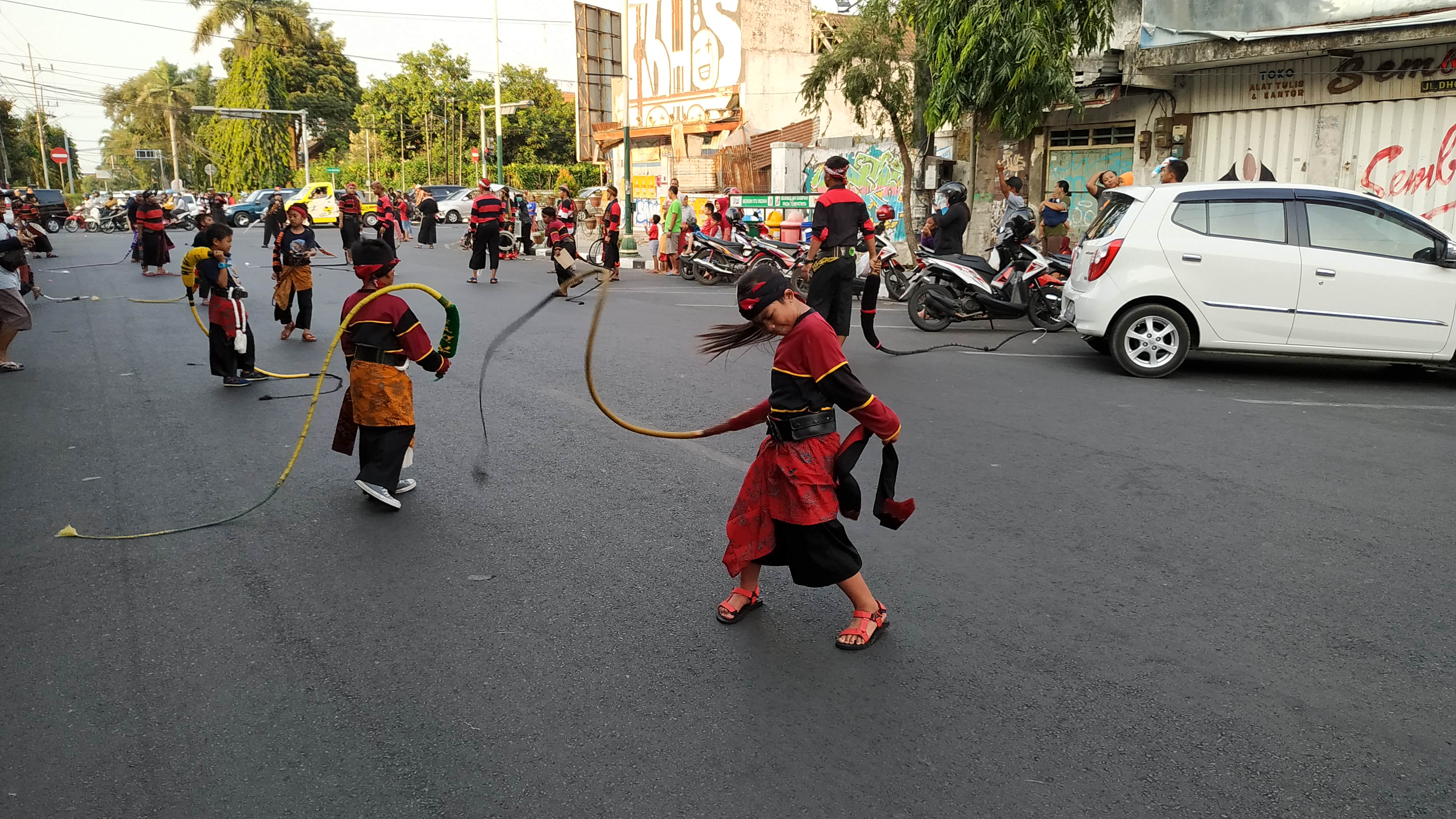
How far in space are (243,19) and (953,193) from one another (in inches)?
2082

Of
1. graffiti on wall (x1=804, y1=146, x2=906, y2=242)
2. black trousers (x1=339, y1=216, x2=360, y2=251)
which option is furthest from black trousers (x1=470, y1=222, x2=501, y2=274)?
graffiti on wall (x1=804, y1=146, x2=906, y2=242)

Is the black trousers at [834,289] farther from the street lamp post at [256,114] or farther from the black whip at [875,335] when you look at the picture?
the street lamp post at [256,114]

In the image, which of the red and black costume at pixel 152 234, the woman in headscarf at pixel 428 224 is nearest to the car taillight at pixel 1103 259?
the red and black costume at pixel 152 234

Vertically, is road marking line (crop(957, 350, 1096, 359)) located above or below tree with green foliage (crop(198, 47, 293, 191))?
below

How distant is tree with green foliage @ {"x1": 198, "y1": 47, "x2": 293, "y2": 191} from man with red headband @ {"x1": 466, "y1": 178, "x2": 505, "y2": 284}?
4333 cm

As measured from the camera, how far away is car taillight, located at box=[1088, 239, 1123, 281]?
30.0ft

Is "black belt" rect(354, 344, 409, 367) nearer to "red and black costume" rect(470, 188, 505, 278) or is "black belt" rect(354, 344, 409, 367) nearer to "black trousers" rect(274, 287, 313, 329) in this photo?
"black trousers" rect(274, 287, 313, 329)

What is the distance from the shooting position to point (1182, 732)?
331 cm

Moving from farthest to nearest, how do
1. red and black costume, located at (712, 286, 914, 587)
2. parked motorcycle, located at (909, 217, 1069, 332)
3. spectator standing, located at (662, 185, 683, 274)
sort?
1. spectator standing, located at (662, 185, 683, 274)
2. parked motorcycle, located at (909, 217, 1069, 332)
3. red and black costume, located at (712, 286, 914, 587)

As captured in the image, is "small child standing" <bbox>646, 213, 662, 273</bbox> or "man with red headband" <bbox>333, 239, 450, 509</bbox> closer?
"man with red headband" <bbox>333, 239, 450, 509</bbox>

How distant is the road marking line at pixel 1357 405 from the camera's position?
8.02 meters

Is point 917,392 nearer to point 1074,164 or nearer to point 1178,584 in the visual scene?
point 1178,584

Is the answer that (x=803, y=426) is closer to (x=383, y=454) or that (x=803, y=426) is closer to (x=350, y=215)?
(x=383, y=454)

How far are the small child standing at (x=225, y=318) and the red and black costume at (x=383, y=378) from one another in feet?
12.3
